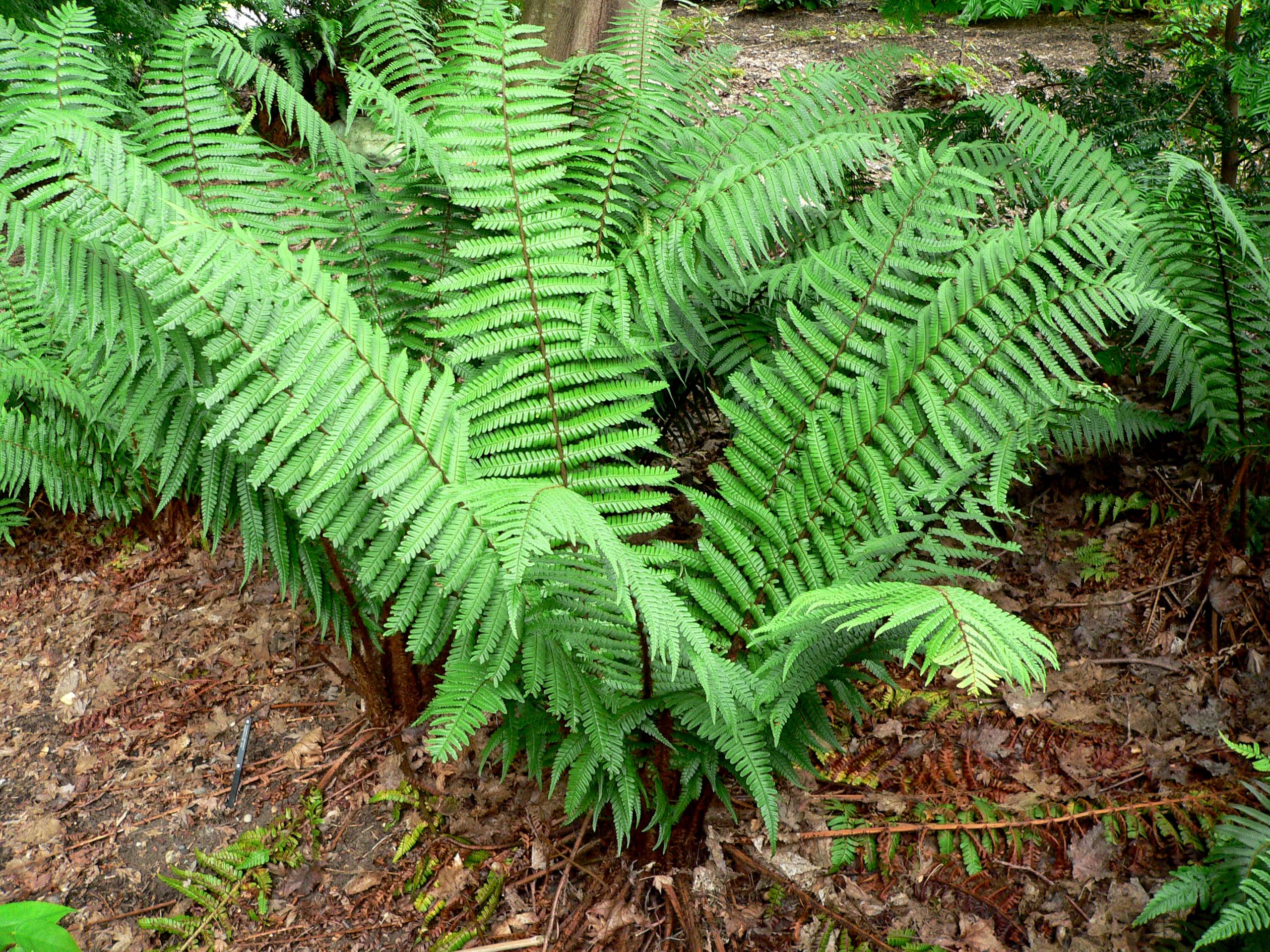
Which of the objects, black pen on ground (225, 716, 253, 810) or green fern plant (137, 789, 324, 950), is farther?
black pen on ground (225, 716, 253, 810)

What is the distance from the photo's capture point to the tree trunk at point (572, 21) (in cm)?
248

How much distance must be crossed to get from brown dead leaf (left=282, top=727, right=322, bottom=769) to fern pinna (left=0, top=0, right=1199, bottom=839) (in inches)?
18.2

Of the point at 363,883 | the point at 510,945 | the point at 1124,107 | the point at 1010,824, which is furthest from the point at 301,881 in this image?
the point at 1124,107

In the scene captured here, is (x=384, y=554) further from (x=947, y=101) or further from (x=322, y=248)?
(x=947, y=101)

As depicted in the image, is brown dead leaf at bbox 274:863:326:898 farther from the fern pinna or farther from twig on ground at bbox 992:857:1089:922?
twig on ground at bbox 992:857:1089:922

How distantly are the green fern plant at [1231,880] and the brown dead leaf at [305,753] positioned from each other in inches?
77.5

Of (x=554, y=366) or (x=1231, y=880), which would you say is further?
(x=554, y=366)

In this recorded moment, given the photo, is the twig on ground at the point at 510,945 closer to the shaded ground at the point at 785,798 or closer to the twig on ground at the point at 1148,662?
the shaded ground at the point at 785,798

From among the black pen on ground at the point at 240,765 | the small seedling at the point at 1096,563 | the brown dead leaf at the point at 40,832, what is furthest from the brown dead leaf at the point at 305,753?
the small seedling at the point at 1096,563

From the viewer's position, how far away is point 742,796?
1997 mm

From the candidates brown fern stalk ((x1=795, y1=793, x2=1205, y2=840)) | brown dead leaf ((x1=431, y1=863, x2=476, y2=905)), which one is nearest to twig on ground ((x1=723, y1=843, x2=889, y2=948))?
brown fern stalk ((x1=795, y1=793, x2=1205, y2=840))

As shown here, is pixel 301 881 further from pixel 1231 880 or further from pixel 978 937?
pixel 1231 880

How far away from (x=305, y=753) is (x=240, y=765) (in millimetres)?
171

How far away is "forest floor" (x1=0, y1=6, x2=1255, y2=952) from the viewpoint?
1.77 metres
